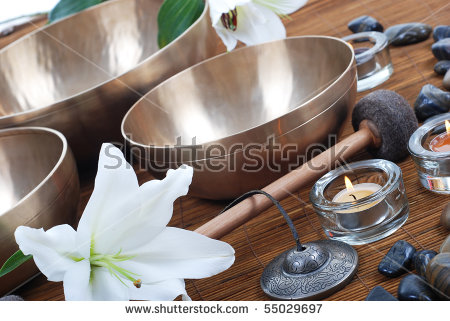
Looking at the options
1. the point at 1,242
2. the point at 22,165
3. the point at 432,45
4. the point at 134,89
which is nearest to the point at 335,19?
the point at 432,45

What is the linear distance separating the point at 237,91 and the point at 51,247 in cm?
37

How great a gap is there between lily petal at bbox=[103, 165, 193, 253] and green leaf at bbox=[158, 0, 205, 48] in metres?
0.40

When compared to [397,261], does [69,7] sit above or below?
above

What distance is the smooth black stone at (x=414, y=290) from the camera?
0.38m

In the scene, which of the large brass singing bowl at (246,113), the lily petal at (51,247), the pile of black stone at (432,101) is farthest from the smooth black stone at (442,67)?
the lily petal at (51,247)

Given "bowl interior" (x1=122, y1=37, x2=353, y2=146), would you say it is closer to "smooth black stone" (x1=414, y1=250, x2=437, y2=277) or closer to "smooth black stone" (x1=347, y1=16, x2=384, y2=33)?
"smooth black stone" (x1=347, y1=16, x2=384, y2=33)

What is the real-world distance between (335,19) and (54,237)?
63cm

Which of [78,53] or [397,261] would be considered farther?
[78,53]

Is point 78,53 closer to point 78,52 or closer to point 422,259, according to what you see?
point 78,52

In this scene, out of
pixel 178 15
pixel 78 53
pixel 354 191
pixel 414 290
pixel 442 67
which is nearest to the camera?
pixel 414 290

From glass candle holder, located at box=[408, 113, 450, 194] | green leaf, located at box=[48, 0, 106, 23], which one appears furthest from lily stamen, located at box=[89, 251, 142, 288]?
green leaf, located at box=[48, 0, 106, 23]

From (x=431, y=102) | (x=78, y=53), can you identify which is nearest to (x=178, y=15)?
(x=78, y=53)

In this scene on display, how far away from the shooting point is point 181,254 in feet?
1.35

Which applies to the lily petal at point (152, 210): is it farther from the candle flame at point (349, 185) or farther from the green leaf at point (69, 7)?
the green leaf at point (69, 7)
